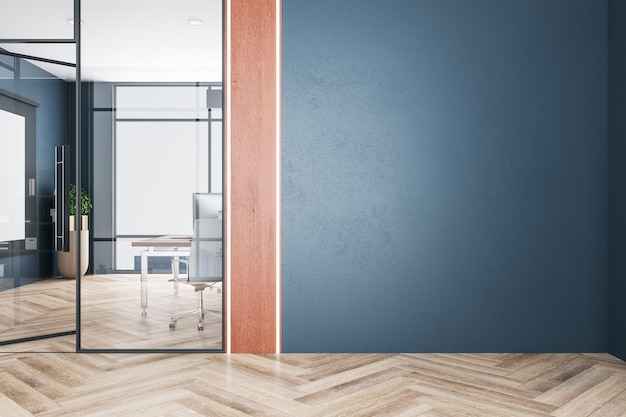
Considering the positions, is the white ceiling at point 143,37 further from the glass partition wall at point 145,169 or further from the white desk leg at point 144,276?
the white desk leg at point 144,276

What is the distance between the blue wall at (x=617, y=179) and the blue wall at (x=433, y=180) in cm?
11

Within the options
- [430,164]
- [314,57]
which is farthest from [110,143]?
[430,164]

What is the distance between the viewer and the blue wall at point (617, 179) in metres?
3.70

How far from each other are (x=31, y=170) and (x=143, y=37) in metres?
1.45

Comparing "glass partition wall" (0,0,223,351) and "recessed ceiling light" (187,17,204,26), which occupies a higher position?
"recessed ceiling light" (187,17,204,26)

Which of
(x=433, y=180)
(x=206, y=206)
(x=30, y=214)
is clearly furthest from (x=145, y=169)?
(x=433, y=180)

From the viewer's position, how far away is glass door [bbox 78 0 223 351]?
3.84 m

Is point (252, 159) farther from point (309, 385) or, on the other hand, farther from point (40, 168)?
point (40, 168)

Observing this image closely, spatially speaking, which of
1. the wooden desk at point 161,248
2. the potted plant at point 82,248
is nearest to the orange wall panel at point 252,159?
the wooden desk at point 161,248

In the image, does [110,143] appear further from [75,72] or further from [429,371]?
[429,371]

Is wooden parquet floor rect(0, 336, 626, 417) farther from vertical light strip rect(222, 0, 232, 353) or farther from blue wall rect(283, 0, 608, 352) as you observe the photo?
vertical light strip rect(222, 0, 232, 353)

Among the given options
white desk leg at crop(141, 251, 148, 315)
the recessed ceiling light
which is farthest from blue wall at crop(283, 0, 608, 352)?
white desk leg at crop(141, 251, 148, 315)

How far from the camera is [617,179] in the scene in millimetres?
3764

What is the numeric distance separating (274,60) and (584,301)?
2958mm
